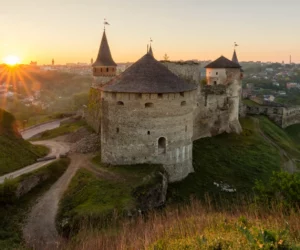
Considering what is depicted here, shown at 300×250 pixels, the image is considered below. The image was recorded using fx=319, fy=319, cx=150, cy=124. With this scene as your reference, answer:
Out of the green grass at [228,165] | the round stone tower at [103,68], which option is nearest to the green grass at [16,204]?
the green grass at [228,165]

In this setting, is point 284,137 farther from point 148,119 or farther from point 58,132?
point 148,119

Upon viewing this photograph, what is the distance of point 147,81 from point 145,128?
3096 mm

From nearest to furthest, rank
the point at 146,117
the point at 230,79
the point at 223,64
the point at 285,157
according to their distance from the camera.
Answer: the point at 146,117, the point at 285,157, the point at 230,79, the point at 223,64

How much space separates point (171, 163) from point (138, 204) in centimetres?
551

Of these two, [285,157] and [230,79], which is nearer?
[285,157]

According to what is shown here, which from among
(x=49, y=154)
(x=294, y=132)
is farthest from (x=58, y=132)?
(x=294, y=132)

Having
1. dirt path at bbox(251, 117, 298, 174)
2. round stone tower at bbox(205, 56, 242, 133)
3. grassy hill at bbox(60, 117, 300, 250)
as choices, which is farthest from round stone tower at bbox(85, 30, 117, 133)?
dirt path at bbox(251, 117, 298, 174)

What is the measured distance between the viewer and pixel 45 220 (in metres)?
16.5

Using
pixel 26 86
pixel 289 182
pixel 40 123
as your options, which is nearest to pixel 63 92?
pixel 26 86

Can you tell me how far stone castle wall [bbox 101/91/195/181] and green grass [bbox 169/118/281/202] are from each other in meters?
1.75

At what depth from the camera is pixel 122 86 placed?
21031 mm

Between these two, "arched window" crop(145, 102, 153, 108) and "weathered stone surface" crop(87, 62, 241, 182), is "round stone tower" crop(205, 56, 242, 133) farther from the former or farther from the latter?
"arched window" crop(145, 102, 153, 108)

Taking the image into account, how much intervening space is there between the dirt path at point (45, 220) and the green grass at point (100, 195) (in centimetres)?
43

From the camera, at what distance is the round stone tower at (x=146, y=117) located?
20.9 metres
